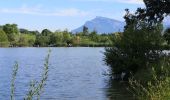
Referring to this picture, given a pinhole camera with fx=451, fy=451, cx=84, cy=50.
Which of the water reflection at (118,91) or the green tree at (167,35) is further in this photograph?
the green tree at (167,35)

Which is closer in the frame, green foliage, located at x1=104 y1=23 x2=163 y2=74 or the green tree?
green foliage, located at x1=104 y1=23 x2=163 y2=74

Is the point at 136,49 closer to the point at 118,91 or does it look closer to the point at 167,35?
the point at 167,35

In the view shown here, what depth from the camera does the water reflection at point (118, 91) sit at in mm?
29205

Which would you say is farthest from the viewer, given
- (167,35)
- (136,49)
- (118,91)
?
(167,35)

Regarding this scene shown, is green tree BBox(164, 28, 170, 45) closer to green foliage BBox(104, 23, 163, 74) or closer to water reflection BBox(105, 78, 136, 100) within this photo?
green foliage BBox(104, 23, 163, 74)

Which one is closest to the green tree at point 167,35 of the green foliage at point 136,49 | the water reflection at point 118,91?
the green foliage at point 136,49

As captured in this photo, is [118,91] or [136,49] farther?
[136,49]

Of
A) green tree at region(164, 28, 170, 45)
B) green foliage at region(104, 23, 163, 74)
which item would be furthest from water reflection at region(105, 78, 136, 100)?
green tree at region(164, 28, 170, 45)

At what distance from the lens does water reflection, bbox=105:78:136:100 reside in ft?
95.8

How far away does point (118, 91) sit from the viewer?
32.6 m

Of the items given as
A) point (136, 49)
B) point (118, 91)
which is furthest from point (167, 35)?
point (118, 91)

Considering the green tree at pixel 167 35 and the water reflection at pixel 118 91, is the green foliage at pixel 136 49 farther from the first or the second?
the green tree at pixel 167 35

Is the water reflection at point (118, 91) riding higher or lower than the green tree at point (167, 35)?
lower

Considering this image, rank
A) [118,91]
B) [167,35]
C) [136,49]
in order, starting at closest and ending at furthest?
[118,91], [136,49], [167,35]
